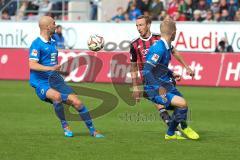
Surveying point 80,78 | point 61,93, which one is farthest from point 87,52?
point 61,93

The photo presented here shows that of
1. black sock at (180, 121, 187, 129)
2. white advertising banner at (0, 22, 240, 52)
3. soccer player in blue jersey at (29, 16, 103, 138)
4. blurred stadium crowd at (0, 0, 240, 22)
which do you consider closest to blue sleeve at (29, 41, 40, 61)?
soccer player in blue jersey at (29, 16, 103, 138)

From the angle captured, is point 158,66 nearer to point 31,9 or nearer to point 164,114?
point 164,114

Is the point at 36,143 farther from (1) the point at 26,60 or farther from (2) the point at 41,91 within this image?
(1) the point at 26,60

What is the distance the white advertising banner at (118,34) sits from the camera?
89.9 ft

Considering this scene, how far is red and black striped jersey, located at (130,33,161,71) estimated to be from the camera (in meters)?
13.2

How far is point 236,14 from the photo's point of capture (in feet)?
91.0

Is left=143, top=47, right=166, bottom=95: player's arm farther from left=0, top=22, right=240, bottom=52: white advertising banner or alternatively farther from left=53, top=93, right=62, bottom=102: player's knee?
left=0, top=22, right=240, bottom=52: white advertising banner

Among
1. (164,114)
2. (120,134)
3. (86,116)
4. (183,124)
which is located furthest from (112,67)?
(183,124)

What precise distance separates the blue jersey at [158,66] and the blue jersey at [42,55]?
161cm

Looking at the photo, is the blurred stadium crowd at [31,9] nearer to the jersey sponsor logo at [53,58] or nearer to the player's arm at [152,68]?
the jersey sponsor logo at [53,58]

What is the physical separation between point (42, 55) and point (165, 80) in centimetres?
213

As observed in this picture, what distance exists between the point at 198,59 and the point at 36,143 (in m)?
13.3

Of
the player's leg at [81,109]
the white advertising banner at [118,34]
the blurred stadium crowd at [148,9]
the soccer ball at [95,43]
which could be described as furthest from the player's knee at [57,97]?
the blurred stadium crowd at [148,9]

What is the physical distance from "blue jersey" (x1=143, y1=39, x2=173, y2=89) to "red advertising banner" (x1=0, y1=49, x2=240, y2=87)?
11653 mm
